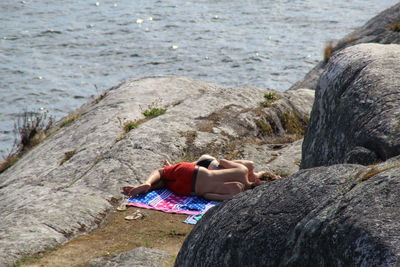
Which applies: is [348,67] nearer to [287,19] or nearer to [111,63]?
[111,63]

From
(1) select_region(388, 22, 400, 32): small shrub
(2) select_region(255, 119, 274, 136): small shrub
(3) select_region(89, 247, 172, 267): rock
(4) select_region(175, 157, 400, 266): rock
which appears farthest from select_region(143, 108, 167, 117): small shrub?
(1) select_region(388, 22, 400, 32): small shrub

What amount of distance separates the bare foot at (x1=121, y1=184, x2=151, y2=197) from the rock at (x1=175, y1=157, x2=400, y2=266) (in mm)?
5167

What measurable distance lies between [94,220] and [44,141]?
667 cm

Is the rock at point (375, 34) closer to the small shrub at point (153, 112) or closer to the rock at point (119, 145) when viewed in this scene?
the rock at point (119, 145)

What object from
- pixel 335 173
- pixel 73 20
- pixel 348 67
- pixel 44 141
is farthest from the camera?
pixel 73 20

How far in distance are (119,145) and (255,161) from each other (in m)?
2.70

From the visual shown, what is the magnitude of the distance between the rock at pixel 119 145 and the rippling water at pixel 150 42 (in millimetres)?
10332

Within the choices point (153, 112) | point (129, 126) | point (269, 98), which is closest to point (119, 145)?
point (129, 126)

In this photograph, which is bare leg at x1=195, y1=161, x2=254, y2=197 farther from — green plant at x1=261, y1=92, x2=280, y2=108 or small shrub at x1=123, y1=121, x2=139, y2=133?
green plant at x1=261, y1=92, x2=280, y2=108

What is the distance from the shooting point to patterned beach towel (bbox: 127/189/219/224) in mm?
12773

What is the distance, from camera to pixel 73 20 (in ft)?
142

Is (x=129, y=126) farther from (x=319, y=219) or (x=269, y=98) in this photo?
(x=319, y=219)

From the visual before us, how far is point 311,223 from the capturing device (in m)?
6.57

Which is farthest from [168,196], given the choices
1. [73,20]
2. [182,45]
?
[73,20]
